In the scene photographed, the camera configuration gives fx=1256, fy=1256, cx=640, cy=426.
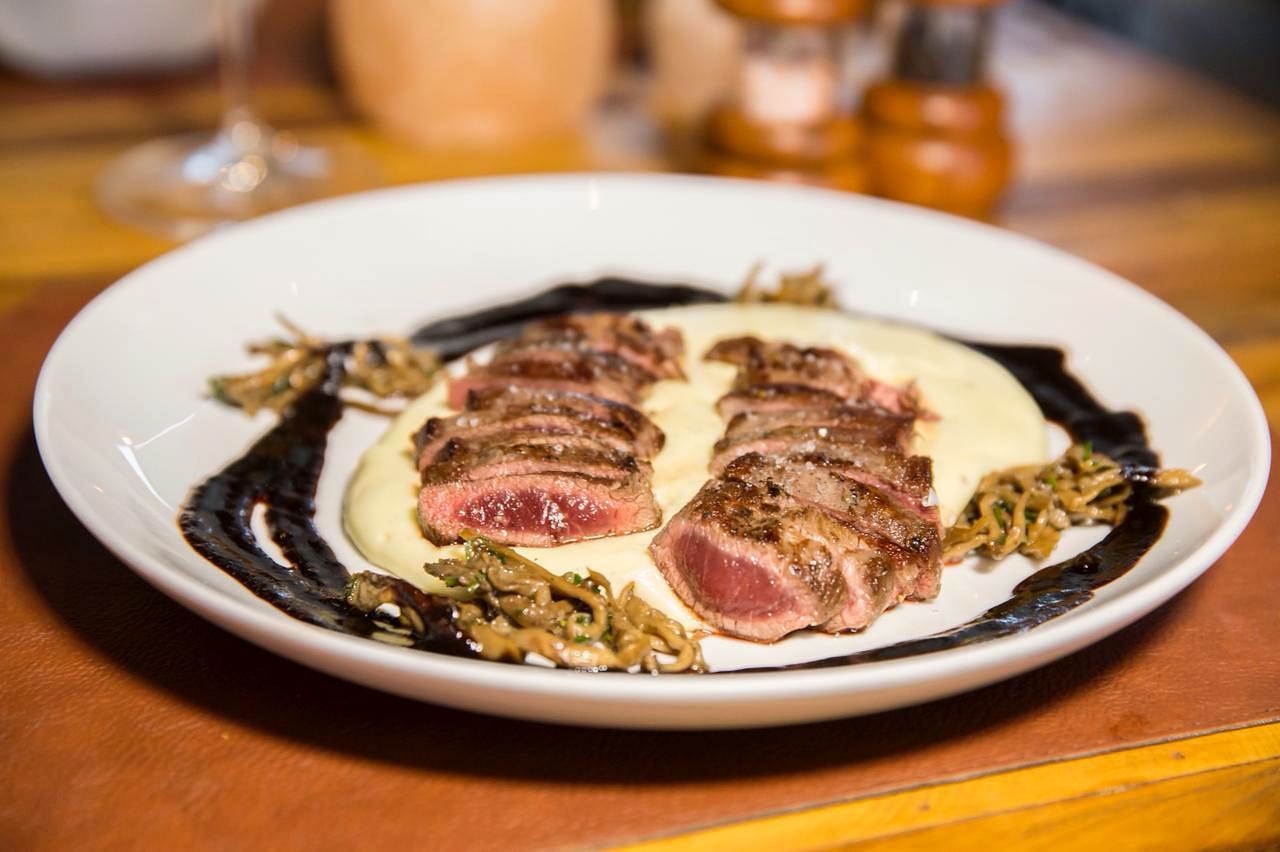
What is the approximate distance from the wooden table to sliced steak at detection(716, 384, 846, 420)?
85 cm

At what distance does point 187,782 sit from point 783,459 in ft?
3.62

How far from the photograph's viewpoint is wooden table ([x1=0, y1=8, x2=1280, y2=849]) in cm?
168

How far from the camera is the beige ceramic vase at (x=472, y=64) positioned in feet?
13.7

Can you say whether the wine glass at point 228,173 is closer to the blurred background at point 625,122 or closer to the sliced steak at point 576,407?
the blurred background at point 625,122

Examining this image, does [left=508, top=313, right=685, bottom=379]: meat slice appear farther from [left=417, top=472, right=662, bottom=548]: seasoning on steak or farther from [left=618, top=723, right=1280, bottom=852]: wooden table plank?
[left=618, top=723, right=1280, bottom=852]: wooden table plank

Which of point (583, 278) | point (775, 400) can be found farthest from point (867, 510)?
point (583, 278)

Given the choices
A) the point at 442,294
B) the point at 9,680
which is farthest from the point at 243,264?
the point at 9,680

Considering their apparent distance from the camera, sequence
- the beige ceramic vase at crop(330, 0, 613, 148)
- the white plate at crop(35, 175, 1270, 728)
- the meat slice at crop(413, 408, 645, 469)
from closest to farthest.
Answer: the white plate at crop(35, 175, 1270, 728) < the meat slice at crop(413, 408, 645, 469) < the beige ceramic vase at crop(330, 0, 613, 148)

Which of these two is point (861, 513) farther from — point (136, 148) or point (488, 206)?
point (136, 148)

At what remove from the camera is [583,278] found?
3.25 m

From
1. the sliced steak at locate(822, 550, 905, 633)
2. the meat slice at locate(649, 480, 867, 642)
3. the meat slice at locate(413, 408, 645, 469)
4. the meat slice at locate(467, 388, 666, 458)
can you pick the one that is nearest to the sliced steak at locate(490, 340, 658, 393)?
the meat slice at locate(467, 388, 666, 458)

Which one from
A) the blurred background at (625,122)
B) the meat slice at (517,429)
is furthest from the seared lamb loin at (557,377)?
the blurred background at (625,122)

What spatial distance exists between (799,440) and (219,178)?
2.57 metres

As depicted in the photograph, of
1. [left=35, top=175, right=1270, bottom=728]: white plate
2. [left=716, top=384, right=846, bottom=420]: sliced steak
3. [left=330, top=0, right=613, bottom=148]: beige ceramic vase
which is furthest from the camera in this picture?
[left=330, top=0, right=613, bottom=148]: beige ceramic vase
